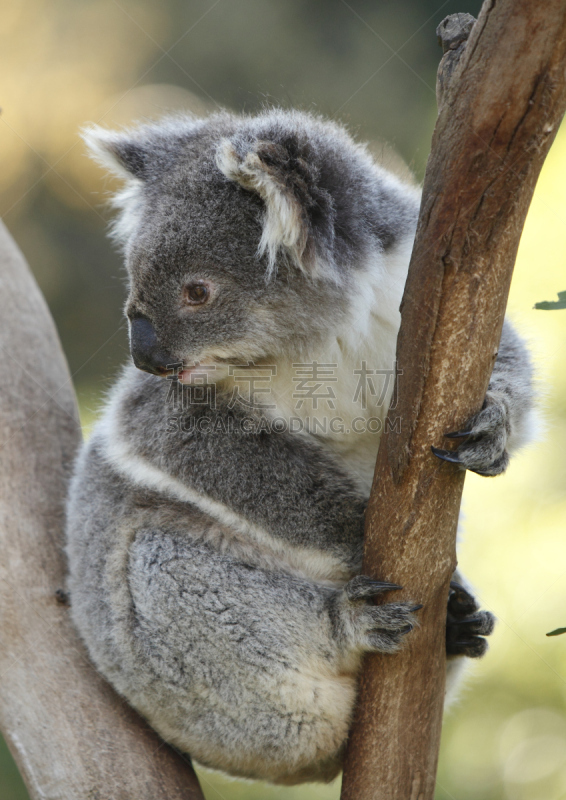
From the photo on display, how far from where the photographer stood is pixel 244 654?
7.99 feet

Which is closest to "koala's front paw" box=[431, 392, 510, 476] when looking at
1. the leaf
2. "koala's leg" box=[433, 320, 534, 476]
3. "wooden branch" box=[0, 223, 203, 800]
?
"koala's leg" box=[433, 320, 534, 476]

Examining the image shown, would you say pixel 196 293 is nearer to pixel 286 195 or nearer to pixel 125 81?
pixel 286 195

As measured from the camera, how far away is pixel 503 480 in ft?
17.0

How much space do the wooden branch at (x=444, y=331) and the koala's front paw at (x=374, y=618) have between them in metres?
0.04

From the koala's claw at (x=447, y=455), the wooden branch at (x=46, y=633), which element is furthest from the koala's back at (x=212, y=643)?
the koala's claw at (x=447, y=455)

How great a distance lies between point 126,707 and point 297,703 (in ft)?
2.77

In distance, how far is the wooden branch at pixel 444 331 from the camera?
1.70 metres

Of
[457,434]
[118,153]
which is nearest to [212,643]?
[457,434]

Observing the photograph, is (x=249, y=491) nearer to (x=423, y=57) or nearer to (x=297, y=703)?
(x=297, y=703)

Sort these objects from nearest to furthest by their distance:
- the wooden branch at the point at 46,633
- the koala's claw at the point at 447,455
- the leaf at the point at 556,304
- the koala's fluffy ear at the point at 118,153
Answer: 1. the leaf at the point at 556,304
2. the koala's claw at the point at 447,455
3. the wooden branch at the point at 46,633
4. the koala's fluffy ear at the point at 118,153

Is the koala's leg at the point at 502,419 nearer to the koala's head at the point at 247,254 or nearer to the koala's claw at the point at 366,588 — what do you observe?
the koala's claw at the point at 366,588

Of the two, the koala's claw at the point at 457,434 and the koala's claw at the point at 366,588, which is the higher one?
the koala's claw at the point at 457,434

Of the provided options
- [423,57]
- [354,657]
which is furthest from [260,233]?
[423,57]

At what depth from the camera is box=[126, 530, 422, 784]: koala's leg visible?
238cm
